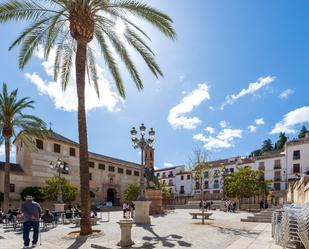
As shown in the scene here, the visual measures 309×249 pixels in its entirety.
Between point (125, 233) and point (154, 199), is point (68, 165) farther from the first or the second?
point (125, 233)

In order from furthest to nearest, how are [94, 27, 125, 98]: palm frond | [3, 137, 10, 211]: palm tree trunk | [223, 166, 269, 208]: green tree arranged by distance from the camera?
[223, 166, 269, 208]: green tree
[3, 137, 10, 211]: palm tree trunk
[94, 27, 125, 98]: palm frond

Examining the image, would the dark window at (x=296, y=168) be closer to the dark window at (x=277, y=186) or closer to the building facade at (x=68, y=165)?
the dark window at (x=277, y=186)

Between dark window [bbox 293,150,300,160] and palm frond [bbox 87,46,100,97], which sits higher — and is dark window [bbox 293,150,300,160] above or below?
below

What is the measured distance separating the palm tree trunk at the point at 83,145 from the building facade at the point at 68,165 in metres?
24.0

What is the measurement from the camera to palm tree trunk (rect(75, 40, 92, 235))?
12.6 meters

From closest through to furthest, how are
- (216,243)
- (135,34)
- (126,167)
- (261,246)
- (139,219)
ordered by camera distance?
(261,246) → (216,243) → (135,34) → (139,219) → (126,167)

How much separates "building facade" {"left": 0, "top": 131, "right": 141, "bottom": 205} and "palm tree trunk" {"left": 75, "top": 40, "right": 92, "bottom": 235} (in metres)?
24.0

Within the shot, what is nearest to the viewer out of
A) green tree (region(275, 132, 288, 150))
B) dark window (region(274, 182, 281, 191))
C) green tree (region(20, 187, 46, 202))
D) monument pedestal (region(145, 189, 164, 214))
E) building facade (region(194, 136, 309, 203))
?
monument pedestal (region(145, 189, 164, 214))

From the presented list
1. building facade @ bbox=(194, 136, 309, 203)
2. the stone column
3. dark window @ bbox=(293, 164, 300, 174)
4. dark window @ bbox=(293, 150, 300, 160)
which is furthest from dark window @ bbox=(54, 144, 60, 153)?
dark window @ bbox=(293, 150, 300, 160)

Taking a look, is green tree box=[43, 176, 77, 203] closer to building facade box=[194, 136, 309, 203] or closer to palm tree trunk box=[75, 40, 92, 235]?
building facade box=[194, 136, 309, 203]

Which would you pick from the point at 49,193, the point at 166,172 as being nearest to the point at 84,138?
the point at 49,193

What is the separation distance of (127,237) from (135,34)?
907 cm

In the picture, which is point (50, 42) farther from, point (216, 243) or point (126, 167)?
point (126, 167)

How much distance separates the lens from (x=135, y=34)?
1491 cm
